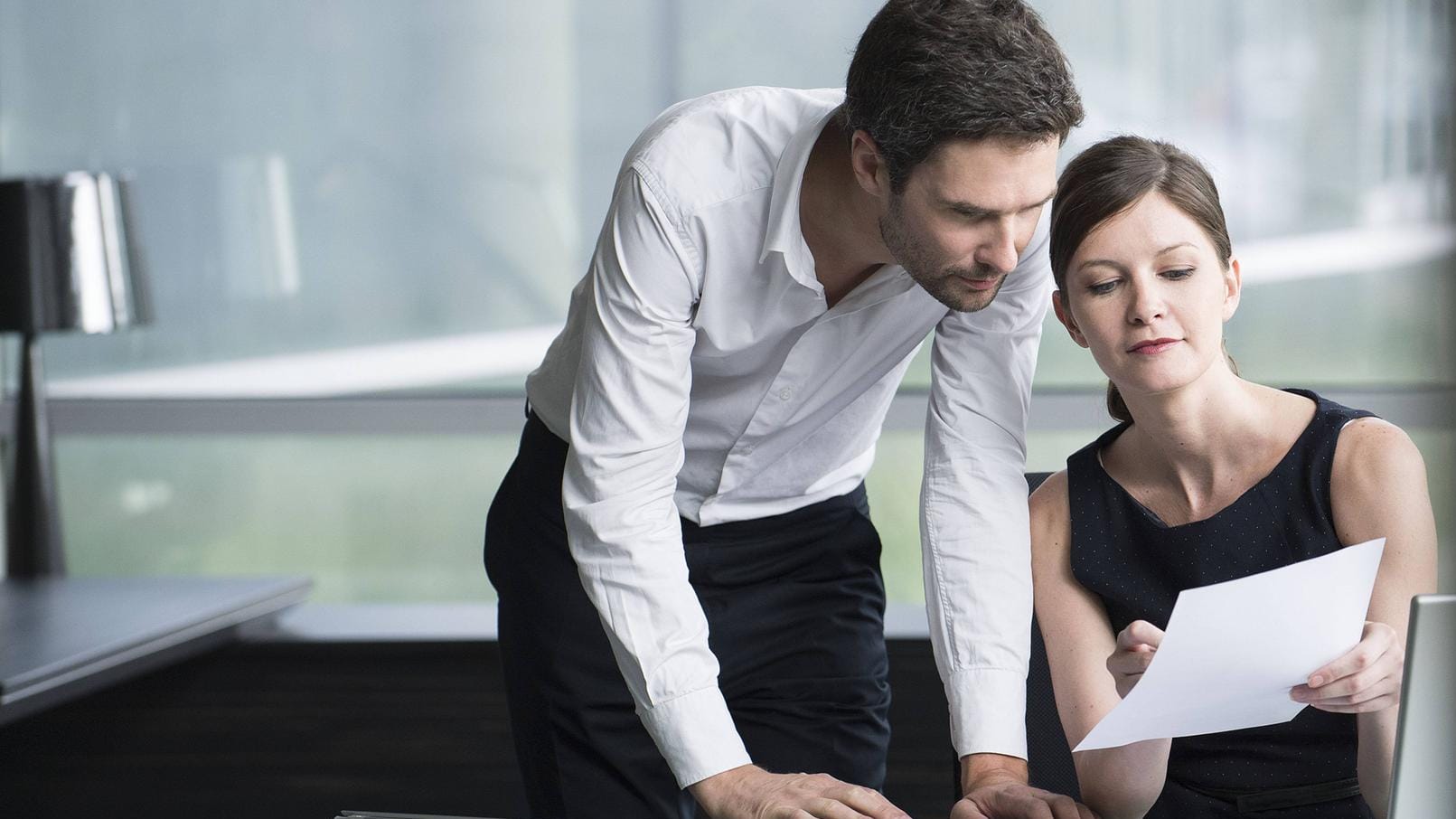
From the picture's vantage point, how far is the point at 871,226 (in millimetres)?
1383

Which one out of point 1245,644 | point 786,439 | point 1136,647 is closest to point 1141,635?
point 1136,647

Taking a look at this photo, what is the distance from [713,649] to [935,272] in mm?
603

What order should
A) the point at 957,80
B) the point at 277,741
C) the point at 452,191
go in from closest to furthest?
1. the point at 957,80
2. the point at 277,741
3. the point at 452,191

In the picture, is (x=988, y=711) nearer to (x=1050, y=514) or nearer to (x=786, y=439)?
(x=1050, y=514)

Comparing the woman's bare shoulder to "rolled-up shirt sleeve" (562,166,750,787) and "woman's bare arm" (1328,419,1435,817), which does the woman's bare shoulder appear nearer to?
"woman's bare arm" (1328,419,1435,817)

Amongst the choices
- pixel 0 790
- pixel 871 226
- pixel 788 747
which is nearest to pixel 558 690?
pixel 788 747

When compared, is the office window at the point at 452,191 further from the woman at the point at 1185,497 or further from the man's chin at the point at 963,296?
the man's chin at the point at 963,296

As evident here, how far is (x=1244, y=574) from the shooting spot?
4.88ft

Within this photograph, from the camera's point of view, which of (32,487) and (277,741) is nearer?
(277,741)

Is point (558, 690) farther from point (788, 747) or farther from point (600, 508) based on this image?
point (600, 508)

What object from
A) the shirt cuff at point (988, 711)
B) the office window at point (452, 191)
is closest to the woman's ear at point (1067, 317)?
the shirt cuff at point (988, 711)

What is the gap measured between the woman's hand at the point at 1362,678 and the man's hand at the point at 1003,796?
0.69ft

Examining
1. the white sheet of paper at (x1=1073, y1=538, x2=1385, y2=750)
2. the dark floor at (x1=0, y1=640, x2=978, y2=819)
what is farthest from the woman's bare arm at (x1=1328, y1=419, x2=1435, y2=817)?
the dark floor at (x1=0, y1=640, x2=978, y2=819)

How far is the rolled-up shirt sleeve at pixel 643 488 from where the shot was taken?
1263mm
